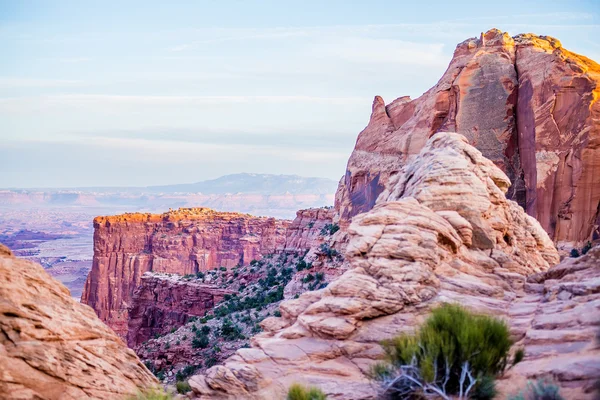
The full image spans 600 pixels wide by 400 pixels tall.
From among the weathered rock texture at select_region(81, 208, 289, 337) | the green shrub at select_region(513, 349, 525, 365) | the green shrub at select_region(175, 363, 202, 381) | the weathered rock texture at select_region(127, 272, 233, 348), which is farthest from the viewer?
the weathered rock texture at select_region(81, 208, 289, 337)

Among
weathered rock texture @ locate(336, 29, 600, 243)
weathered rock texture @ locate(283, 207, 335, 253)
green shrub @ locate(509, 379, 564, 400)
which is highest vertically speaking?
weathered rock texture @ locate(336, 29, 600, 243)

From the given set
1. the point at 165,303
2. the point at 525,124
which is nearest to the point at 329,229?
the point at 165,303

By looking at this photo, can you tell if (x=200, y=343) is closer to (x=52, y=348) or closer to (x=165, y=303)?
(x=165, y=303)

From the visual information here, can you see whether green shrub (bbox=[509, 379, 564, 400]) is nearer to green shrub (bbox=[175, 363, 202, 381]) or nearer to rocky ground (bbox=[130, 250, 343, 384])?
rocky ground (bbox=[130, 250, 343, 384])

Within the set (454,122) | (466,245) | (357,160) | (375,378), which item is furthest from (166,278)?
(375,378)

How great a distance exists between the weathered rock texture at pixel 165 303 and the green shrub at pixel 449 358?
160ft

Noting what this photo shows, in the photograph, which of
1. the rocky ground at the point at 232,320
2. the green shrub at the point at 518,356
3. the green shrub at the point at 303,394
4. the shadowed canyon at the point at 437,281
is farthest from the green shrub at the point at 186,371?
the green shrub at the point at 518,356

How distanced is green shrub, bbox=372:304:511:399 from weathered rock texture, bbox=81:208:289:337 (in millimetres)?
94953

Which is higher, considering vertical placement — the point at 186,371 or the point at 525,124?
the point at 525,124

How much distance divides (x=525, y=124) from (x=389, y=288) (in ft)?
115

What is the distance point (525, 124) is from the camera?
5078 cm

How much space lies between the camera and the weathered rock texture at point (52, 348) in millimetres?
15773

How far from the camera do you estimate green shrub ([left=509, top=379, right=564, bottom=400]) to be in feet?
42.6

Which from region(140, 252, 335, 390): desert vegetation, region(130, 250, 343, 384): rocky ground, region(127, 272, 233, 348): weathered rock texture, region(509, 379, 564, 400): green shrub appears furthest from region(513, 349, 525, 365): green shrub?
region(127, 272, 233, 348): weathered rock texture
